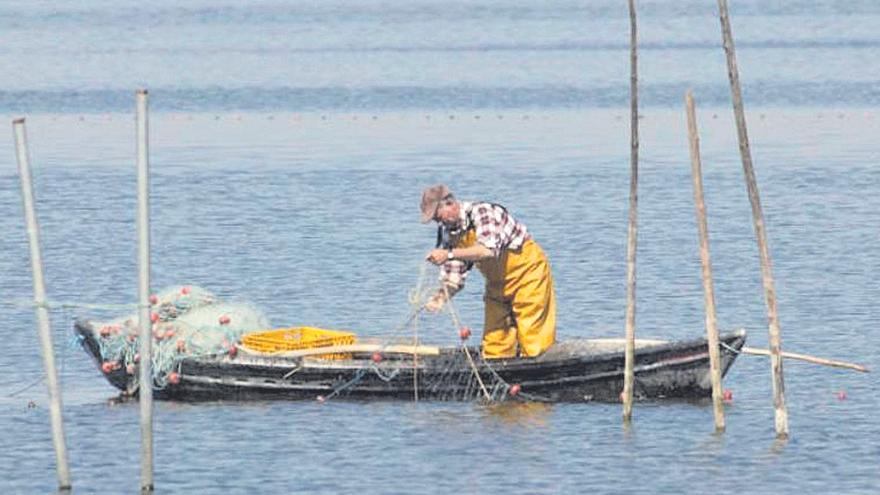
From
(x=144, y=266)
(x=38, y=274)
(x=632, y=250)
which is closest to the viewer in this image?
(x=144, y=266)

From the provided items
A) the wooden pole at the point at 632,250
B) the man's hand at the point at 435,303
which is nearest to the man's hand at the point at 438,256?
the man's hand at the point at 435,303

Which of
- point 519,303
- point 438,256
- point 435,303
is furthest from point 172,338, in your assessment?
point 519,303

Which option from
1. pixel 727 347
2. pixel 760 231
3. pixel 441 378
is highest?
pixel 760 231

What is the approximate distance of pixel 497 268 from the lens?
25.2 meters

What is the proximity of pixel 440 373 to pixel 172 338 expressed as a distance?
2854 millimetres

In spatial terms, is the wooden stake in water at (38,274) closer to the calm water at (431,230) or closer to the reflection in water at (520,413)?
the calm water at (431,230)

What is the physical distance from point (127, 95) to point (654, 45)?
32057 millimetres

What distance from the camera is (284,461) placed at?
78.4 feet

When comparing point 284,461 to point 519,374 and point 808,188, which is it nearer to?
point 519,374

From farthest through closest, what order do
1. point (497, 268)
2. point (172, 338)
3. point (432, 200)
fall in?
point (172, 338)
point (497, 268)
point (432, 200)

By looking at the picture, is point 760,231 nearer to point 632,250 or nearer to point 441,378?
point 632,250

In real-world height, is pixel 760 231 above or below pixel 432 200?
below

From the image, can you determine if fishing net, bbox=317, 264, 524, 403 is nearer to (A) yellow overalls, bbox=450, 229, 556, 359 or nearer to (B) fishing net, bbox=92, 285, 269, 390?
(A) yellow overalls, bbox=450, 229, 556, 359

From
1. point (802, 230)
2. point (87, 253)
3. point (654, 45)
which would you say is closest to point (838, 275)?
point (802, 230)
